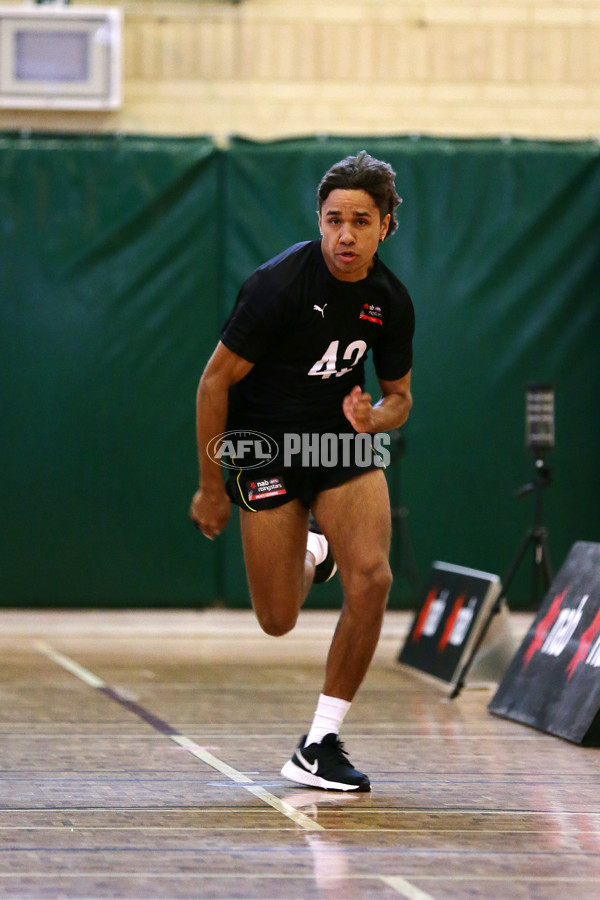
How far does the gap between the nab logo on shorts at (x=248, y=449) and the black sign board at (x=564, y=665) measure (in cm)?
161

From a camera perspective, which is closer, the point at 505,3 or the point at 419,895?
the point at 419,895

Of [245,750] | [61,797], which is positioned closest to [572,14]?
[245,750]

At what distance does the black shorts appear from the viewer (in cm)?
385

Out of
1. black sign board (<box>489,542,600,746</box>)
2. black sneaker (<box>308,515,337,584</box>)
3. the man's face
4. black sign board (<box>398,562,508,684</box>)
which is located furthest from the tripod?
the man's face

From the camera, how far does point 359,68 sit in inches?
362

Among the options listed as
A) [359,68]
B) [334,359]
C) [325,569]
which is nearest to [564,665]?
[325,569]

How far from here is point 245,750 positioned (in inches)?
177

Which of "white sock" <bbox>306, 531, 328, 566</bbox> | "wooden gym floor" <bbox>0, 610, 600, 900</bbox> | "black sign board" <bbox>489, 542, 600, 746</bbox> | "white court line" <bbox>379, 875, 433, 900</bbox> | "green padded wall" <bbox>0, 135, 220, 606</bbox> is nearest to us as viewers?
"white court line" <bbox>379, 875, 433, 900</bbox>

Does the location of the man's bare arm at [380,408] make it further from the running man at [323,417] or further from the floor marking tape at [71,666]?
the floor marking tape at [71,666]

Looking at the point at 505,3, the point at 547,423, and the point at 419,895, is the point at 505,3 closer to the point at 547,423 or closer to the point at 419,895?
the point at 547,423

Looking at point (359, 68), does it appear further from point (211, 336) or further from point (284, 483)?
point (284, 483)

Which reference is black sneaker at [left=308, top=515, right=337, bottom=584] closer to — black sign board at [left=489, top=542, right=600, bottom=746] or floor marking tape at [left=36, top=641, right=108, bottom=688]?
black sign board at [left=489, top=542, right=600, bottom=746]

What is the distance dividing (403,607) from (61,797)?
557 cm

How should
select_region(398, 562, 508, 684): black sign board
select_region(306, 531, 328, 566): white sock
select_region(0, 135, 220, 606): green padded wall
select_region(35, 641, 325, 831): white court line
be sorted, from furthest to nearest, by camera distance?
select_region(0, 135, 220, 606): green padded wall → select_region(398, 562, 508, 684): black sign board → select_region(306, 531, 328, 566): white sock → select_region(35, 641, 325, 831): white court line
